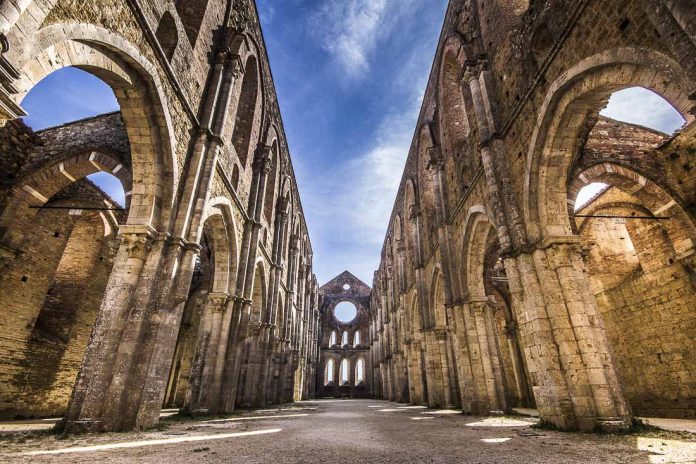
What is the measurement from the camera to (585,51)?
5898 millimetres

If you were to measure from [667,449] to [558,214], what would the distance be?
4518 mm

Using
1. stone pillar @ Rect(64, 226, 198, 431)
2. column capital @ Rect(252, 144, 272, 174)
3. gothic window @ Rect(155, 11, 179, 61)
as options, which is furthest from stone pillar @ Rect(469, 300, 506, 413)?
gothic window @ Rect(155, 11, 179, 61)

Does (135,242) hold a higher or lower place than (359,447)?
higher

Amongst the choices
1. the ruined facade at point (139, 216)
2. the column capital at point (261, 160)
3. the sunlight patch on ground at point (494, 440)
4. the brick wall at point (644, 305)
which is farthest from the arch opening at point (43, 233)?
the brick wall at point (644, 305)

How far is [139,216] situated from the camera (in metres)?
7.20

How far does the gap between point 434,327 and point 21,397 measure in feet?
50.0

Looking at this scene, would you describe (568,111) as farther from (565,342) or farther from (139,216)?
(139,216)

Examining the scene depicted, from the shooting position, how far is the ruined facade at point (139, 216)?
19.0ft

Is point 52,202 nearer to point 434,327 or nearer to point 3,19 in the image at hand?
point 3,19

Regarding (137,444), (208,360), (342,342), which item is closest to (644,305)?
(208,360)

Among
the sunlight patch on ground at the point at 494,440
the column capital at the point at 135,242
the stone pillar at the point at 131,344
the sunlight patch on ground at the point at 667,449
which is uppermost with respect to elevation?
the column capital at the point at 135,242

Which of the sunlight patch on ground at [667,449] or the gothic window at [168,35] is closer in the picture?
the sunlight patch on ground at [667,449]

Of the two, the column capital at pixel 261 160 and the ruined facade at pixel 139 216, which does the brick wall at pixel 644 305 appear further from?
the column capital at pixel 261 160

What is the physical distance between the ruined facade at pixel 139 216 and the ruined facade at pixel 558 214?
303 inches
